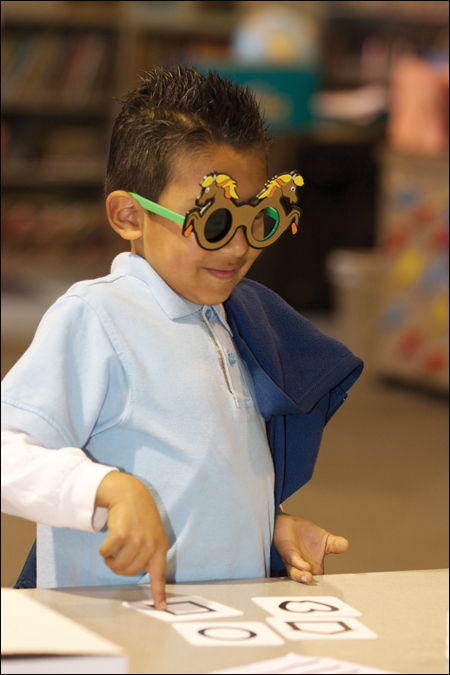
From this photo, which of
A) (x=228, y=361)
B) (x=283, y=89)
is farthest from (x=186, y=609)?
(x=283, y=89)

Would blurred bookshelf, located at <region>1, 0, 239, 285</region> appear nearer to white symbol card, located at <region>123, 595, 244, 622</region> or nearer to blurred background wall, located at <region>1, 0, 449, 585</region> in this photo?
blurred background wall, located at <region>1, 0, 449, 585</region>

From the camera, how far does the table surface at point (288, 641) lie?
65 centimetres

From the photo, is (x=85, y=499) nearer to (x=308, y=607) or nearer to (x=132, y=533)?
(x=132, y=533)

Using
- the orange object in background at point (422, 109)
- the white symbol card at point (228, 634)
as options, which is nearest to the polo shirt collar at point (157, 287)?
the white symbol card at point (228, 634)

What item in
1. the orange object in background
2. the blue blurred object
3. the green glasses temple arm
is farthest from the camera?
the blue blurred object

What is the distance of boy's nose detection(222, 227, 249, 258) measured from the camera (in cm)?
89

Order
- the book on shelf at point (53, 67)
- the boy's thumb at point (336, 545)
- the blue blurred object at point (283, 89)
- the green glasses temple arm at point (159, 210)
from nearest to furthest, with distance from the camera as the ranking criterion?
1. the green glasses temple arm at point (159, 210)
2. the boy's thumb at point (336, 545)
3. the blue blurred object at point (283, 89)
4. the book on shelf at point (53, 67)

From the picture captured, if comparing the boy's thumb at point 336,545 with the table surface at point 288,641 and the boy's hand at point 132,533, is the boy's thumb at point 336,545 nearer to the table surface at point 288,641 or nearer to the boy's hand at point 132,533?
the table surface at point 288,641

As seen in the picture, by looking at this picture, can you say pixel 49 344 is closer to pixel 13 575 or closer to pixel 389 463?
pixel 13 575

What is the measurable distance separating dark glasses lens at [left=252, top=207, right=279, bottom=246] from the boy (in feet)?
0.06

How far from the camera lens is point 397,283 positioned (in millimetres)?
4012

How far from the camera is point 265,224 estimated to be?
3.06 ft

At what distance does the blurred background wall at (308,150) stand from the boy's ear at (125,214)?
9.37ft

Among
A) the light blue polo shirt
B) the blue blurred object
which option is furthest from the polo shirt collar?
the blue blurred object
